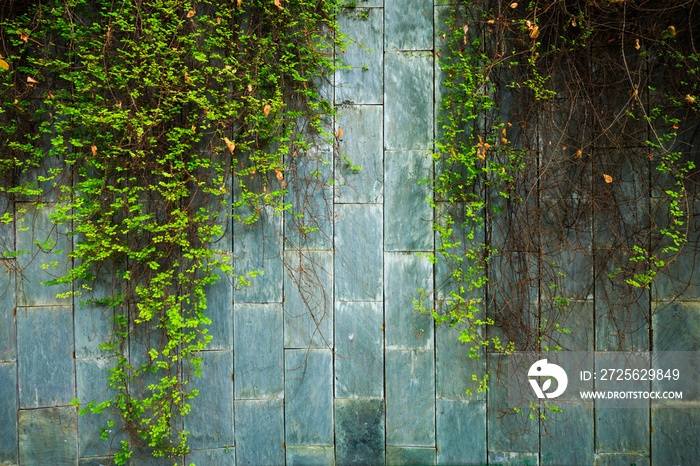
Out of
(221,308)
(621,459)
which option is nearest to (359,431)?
(221,308)

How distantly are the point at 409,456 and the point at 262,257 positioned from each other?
149 cm

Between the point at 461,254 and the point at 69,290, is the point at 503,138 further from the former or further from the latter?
the point at 69,290

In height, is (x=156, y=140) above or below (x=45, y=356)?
above

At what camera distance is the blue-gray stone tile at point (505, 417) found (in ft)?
7.96

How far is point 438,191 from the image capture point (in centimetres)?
240

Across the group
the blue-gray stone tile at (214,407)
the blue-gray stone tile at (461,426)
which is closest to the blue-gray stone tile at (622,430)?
the blue-gray stone tile at (461,426)

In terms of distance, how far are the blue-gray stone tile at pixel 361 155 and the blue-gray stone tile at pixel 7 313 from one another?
1.98 m

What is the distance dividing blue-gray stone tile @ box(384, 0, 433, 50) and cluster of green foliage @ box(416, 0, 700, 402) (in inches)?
5.1

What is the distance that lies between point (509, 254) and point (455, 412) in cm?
100

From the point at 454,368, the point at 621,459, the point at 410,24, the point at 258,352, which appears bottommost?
the point at 621,459

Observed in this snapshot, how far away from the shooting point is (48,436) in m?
2.38

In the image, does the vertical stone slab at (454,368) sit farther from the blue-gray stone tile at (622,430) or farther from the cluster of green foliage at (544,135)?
the blue-gray stone tile at (622,430)

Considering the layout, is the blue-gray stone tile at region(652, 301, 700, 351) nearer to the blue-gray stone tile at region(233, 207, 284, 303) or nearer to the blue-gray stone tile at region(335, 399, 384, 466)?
the blue-gray stone tile at region(335, 399, 384, 466)

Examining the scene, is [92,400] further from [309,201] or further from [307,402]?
[309,201]
